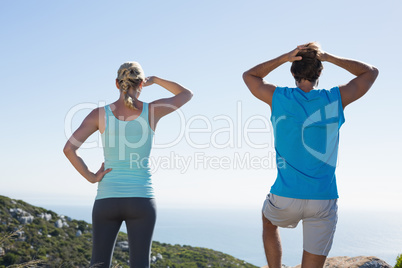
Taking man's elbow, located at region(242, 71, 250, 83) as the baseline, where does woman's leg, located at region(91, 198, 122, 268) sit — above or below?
below

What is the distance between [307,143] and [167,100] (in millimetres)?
1382

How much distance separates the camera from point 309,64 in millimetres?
3541

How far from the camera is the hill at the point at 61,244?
67.4 ft

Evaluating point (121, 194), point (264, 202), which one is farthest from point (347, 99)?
point (121, 194)

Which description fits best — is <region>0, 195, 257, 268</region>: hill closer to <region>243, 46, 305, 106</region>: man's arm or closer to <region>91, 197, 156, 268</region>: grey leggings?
<region>91, 197, 156, 268</region>: grey leggings

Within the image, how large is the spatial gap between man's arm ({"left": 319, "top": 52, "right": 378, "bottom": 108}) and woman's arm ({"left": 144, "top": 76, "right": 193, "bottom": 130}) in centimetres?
137

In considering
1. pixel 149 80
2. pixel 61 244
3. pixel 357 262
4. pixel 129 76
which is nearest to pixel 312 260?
pixel 129 76

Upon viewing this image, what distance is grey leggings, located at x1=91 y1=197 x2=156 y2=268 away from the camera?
3.34 metres

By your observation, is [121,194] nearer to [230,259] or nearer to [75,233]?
[75,233]

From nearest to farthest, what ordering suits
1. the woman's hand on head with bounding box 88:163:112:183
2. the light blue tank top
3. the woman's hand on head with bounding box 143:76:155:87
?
the light blue tank top
the woman's hand on head with bounding box 88:163:112:183
the woman's hand on head with bounding box 143:76:155:87

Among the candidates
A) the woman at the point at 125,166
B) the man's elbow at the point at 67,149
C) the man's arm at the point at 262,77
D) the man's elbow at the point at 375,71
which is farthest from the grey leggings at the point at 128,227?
the man's elbow at the point at 375,71

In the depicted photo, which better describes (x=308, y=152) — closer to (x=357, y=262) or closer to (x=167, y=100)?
(x=167, y=100)

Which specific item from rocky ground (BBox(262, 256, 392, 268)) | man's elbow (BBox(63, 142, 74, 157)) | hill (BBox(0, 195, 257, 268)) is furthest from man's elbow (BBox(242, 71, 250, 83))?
hill (BBox(0, 195, 257, 268))

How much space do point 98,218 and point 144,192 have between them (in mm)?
442
